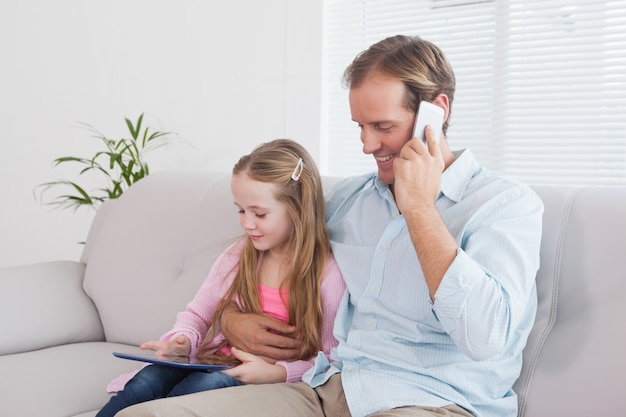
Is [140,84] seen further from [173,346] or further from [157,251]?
[173,346]

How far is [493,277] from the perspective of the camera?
1.41 m

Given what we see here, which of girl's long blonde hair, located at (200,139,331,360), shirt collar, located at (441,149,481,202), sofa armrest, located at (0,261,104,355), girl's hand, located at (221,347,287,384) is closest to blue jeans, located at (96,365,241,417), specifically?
girl's hand, located at (221,347,287,384)

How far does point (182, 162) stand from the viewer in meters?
3.98

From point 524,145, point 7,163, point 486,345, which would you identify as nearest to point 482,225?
point 486,345

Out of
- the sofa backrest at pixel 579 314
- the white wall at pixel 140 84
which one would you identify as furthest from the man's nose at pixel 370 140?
the white wall at pixel 140 84

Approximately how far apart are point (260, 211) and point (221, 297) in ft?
0.89

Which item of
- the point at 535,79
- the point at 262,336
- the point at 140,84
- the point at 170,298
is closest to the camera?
the point at 262,336

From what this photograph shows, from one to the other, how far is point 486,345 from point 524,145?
6.69ft

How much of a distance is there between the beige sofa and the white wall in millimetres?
1269

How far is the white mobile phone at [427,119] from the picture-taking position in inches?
63.7

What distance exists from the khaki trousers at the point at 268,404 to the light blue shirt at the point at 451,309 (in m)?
0.03

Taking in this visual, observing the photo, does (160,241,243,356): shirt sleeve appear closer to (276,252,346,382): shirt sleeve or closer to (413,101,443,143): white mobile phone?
(276,252,346,382): shirt sleeve

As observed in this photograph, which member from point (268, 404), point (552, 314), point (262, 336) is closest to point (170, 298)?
point (262, 336)

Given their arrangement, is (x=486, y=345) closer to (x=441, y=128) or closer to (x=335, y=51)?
(x=441, y=128)
